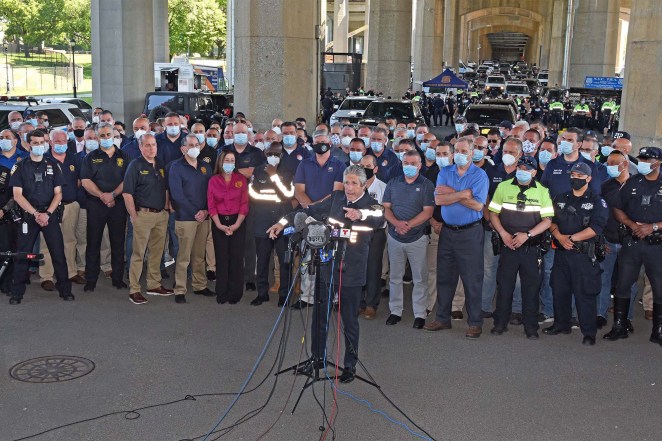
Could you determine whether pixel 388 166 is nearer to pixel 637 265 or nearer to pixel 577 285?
pixel 577 285

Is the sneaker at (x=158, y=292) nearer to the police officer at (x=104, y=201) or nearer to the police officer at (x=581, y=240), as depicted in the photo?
the police officer at (x=104, y=201)

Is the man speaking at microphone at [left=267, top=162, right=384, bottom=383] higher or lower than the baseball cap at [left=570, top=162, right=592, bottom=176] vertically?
lower

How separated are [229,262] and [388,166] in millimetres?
2812

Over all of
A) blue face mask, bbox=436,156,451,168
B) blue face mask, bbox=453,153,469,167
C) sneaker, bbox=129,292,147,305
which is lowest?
sneaker, bbox=129,292,147,305

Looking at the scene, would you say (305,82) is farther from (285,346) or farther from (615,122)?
(615,122)

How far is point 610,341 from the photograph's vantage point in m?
9.70

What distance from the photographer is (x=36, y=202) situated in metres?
10.7

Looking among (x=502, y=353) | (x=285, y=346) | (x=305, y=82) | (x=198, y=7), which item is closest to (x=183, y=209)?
(x=285, y=346)

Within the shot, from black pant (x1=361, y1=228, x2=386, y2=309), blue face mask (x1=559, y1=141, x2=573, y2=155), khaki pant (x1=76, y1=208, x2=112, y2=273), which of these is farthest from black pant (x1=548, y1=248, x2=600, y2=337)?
khaki pant (x1=76, y1=208, x2=112, y2=273)

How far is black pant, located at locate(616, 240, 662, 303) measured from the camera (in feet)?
31.0

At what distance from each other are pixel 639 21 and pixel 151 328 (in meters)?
13.1

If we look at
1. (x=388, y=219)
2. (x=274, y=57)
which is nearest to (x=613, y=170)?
(x=388, y=219)

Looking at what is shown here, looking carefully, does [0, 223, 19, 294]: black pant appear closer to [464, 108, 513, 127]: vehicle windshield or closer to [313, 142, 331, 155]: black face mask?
[313, 142, 331, 155]: black face mask

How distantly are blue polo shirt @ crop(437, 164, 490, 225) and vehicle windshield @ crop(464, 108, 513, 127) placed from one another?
1800 cm
